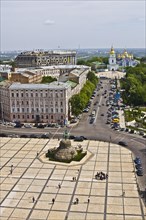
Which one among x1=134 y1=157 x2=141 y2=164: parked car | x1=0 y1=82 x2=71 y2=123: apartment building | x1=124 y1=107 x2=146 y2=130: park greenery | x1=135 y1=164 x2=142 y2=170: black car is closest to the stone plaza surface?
x1=135 y1=164 x2=142 y2=170: black car

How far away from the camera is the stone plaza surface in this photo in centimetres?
5669

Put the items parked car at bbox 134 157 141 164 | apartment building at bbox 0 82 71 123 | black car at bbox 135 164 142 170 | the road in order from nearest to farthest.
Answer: black car at bbox 135 164 142 170
parked car at bbox 134 157 141 164
the road
apartment building at bbox 0 82 71 123

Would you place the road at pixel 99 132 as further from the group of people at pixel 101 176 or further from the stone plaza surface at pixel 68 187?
the group of people at pixel 101 176

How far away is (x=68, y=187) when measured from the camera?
2618 inches

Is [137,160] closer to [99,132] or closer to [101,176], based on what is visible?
[101,176]

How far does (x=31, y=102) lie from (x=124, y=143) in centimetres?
4091

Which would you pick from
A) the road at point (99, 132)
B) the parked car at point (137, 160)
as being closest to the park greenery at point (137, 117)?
the road at point (99, 132)

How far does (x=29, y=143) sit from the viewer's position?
95438mm

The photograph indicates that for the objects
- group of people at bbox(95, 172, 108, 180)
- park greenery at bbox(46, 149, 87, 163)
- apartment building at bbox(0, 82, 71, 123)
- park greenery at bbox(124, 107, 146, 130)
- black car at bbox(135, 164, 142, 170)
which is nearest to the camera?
group of people at bbox(95, 172, 108, 180)

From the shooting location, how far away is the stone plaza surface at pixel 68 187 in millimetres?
56688

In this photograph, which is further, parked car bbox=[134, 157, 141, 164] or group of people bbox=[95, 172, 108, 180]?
parked car bbox=[134, 157, 141, 164]

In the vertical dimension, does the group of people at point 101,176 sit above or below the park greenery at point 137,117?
below

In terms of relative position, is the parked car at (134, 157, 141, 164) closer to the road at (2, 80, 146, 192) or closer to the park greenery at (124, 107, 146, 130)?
the road at (2, 80, 146, 192)

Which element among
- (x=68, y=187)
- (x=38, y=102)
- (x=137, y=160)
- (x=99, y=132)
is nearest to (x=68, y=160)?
(x=68, y=187)
